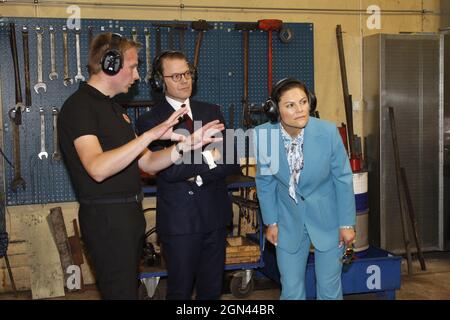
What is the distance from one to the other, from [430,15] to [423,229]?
6.93 feet

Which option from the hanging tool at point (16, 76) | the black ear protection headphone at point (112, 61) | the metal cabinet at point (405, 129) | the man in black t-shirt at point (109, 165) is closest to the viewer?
the man in black t-shirt at point (109, 165)

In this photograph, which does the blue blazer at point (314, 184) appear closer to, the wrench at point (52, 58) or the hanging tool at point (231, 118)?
the hanging tool at point (231, 118)

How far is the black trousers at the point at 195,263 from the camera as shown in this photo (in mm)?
3012

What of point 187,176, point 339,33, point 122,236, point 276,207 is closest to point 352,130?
point 339,33

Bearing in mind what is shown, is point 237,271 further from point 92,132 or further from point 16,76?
point 92,132

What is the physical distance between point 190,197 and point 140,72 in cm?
227

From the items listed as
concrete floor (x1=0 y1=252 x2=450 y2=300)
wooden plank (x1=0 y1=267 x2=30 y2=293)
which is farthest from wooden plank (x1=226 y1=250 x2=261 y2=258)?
wooden plank (x1=0 y1=267 x2=30 y2=293)

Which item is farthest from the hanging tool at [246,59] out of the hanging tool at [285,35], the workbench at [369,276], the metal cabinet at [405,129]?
the workbench at [369,276]

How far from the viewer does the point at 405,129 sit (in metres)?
5.54

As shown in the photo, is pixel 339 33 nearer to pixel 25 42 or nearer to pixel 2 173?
pixel 25 42

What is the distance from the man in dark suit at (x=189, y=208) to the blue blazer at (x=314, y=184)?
240 mm

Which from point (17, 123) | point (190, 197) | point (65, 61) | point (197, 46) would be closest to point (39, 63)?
point (65, 61)

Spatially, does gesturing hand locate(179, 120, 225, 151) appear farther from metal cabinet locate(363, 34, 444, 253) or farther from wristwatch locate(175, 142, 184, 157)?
metal cabinet locate(363, 34, 444, 253)

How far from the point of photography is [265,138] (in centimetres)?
318
